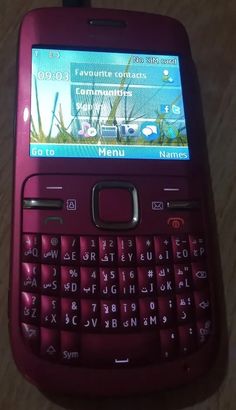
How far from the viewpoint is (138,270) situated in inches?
14.2

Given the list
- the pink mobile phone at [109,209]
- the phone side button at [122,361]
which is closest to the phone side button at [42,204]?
the pink mobile phone at [109,209]

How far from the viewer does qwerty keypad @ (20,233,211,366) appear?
34cm

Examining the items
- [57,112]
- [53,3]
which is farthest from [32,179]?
[53,3]

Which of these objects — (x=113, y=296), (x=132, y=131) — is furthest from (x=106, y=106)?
(x=113, y=296)

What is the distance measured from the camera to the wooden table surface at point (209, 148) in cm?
34

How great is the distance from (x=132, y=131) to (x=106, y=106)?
1.0 inches

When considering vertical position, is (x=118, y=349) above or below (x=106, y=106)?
below

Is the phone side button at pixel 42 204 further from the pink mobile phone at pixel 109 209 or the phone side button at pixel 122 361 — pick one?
the phone side button at pixel 122 361

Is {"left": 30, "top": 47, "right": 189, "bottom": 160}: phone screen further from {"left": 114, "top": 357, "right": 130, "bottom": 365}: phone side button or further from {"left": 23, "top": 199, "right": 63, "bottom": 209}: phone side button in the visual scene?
{"left": 114, "top": 357, "right": 130, "bottom": 365}: phone side button

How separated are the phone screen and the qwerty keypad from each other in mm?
64

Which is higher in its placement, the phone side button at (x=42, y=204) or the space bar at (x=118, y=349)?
the phone side button at (x=42, y=204)

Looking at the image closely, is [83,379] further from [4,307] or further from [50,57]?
[50,57]

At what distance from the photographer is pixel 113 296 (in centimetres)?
35

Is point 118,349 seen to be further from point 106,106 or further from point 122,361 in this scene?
point 106,106
